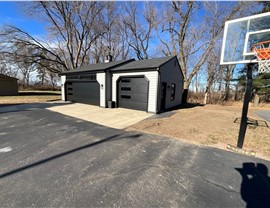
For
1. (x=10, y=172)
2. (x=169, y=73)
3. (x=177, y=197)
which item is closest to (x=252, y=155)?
(x=177, y=197)

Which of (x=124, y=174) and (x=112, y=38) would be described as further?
(x=112, y=38)

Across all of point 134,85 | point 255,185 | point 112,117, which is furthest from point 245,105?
point 134,85

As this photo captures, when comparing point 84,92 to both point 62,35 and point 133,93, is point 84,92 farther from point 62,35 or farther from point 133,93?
point 62,35

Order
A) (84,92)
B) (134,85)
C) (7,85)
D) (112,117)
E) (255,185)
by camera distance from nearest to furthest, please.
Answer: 1. (255,185)
2. (112,117)
3. (134,85)
4. (84,92)
5. (7,85)

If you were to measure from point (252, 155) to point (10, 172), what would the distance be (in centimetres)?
558

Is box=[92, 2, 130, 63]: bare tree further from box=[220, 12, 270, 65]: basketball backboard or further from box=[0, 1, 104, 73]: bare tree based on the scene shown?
box=[220, 12, 270, 65]: basketball backboard

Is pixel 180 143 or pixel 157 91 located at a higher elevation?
pixel 157 91

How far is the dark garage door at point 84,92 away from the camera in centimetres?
1129

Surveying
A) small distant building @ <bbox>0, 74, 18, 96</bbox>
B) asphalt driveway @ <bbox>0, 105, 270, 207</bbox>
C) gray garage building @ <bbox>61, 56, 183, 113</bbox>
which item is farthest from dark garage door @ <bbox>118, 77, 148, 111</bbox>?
small distant building @ <bbox>0, 74, 18, 96</bbox>

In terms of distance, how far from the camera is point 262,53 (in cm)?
409

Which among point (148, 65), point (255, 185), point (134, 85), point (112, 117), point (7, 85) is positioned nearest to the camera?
point (255, 185)

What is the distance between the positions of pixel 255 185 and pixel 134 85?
7.92 meters

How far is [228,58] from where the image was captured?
5.04 m

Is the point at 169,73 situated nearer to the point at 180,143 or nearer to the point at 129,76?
the point at 129,76
